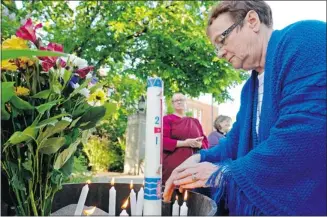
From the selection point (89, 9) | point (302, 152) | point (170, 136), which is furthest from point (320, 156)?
point (89, 9)

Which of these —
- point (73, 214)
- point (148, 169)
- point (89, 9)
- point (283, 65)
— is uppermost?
point (89, 9)

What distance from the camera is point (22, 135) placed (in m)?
0.80

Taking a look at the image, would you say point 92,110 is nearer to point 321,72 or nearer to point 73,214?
point 73,214

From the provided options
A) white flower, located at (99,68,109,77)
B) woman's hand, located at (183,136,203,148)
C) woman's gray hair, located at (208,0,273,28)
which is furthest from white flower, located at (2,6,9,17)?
woman's gray hair, located at (208,0,273,28)

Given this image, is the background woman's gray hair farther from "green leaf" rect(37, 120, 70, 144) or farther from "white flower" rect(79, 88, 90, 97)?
"green leaf" rect(37, 120, 70, 144)

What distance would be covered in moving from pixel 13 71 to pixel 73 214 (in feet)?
1.27

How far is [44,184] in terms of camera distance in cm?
90

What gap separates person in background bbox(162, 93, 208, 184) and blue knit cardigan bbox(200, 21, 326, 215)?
271cm

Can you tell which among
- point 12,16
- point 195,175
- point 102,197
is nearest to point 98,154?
point 12,16

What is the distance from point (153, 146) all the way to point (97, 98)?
1.11 feet

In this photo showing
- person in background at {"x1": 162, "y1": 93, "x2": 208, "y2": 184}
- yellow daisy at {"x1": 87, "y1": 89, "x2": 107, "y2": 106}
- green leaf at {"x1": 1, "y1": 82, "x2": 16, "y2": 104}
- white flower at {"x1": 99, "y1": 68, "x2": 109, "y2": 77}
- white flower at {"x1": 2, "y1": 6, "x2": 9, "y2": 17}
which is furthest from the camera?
white flower at {"x1": 99, "y1": 68, "x2": 109, "y2": 77}

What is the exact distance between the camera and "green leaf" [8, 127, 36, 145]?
79 cm

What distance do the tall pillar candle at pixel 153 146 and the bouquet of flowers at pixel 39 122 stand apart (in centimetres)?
20

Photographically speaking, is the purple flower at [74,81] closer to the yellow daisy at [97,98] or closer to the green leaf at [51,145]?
the yellow daisy at [97,98]
